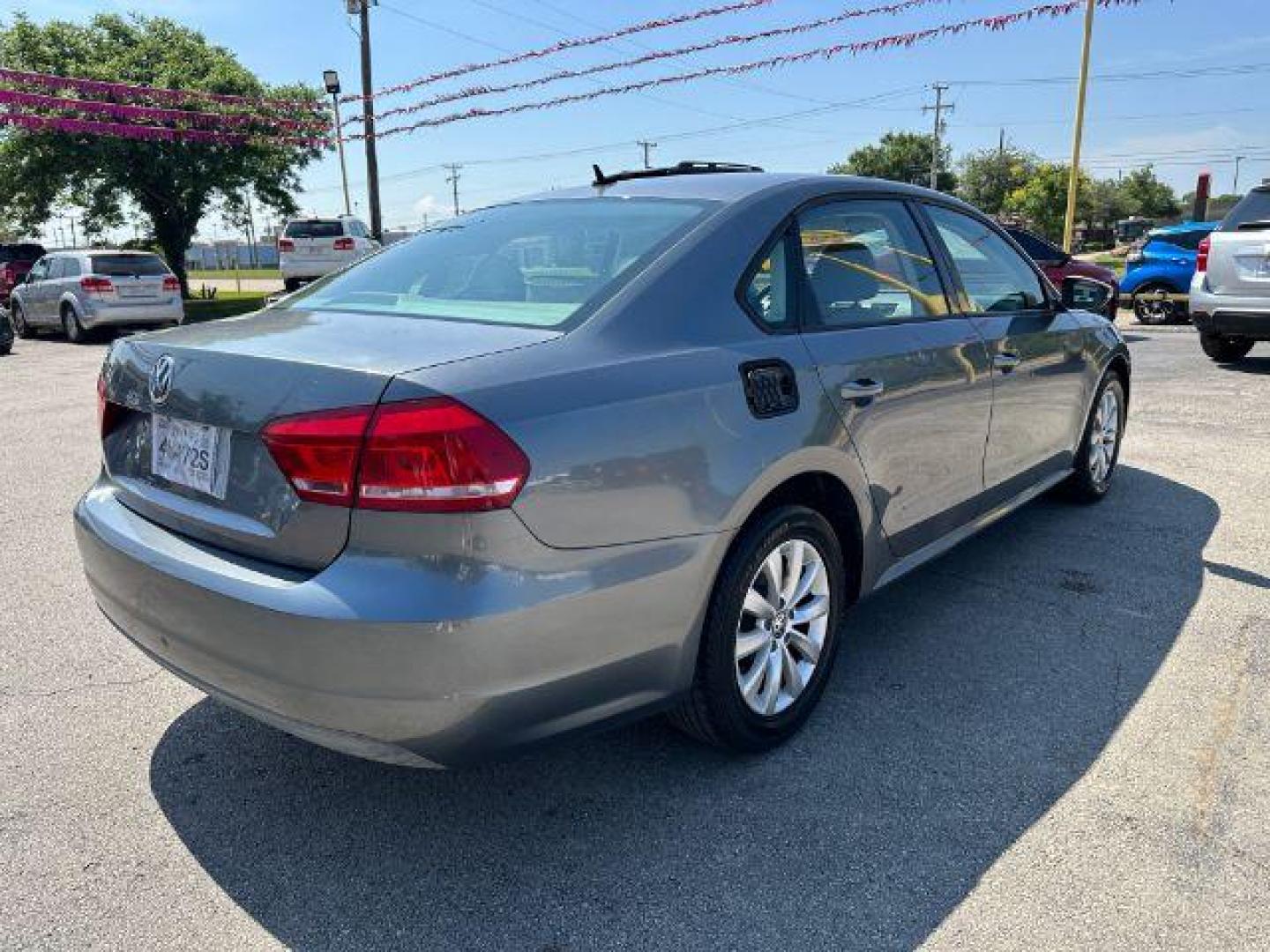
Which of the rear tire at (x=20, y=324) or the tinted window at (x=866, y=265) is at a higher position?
the tinted window at (x=866, y=265)

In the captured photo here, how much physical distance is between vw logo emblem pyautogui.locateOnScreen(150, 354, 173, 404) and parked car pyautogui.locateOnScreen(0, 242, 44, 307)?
24963mm

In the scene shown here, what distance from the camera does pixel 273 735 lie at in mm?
2980

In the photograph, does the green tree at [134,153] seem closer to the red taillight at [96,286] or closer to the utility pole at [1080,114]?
the red taillight at [96,286]

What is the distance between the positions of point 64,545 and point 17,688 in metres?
1.76

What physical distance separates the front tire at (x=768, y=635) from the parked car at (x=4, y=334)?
51.7ft

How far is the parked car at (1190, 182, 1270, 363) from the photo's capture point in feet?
29.9

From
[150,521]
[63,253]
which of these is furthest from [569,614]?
[63,253]

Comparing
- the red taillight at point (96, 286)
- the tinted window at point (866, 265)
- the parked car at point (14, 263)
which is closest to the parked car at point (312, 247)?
the red taillight at point (96, 286)

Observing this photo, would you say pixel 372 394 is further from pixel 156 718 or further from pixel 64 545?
pixel 64 545

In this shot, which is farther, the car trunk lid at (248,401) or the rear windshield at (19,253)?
the rear windshield at (19,253)

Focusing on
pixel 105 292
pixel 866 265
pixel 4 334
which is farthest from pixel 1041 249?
pixel 4 334

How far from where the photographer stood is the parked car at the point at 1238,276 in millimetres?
9102

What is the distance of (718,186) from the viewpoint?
3.04 m

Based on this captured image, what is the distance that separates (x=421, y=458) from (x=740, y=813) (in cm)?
130
